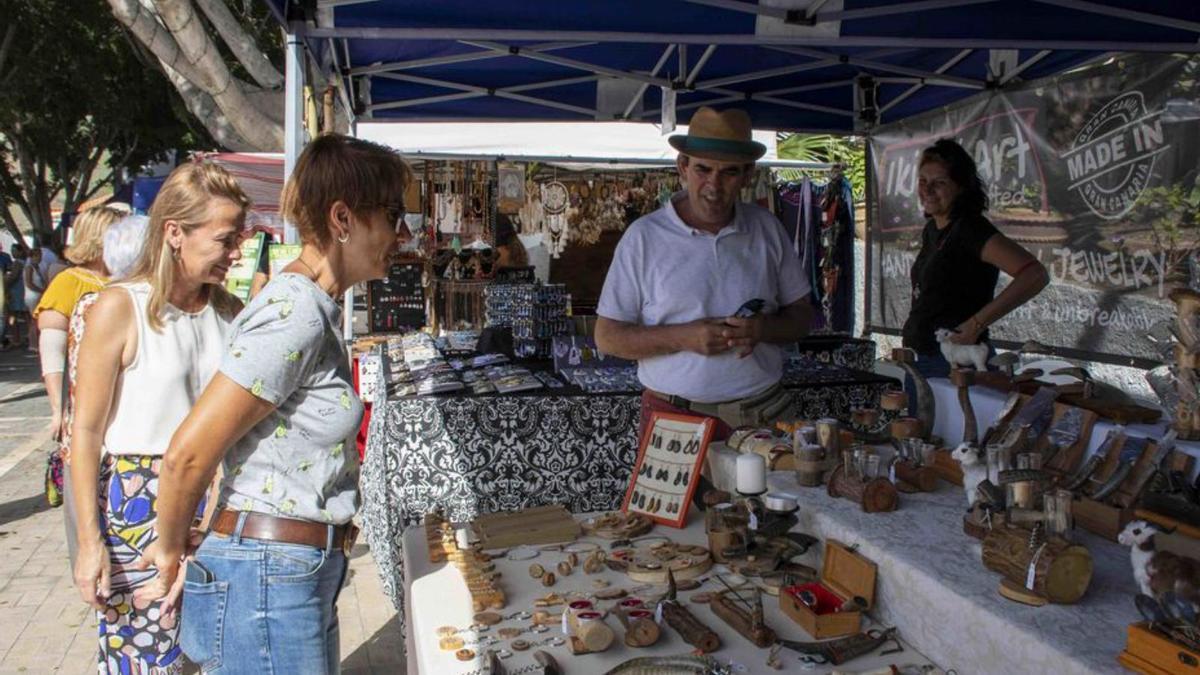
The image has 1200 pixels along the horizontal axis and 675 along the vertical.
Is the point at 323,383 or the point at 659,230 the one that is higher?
the point at 659,230

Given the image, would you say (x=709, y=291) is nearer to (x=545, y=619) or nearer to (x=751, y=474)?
(x=751, y=474)

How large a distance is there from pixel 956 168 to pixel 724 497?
6.32ft

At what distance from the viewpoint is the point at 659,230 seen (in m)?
2.85

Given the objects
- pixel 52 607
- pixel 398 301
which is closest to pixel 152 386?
pixel 52 607

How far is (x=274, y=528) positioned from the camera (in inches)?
65.6

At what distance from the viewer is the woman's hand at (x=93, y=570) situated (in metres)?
2.22

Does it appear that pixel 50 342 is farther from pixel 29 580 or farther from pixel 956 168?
pixel 956 168

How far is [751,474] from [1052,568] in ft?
2.40

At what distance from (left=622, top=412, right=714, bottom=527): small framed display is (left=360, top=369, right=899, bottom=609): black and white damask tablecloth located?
1403 millimetres

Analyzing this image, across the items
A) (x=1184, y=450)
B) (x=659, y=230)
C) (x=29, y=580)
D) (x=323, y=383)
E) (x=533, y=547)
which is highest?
(x=659, y=230)

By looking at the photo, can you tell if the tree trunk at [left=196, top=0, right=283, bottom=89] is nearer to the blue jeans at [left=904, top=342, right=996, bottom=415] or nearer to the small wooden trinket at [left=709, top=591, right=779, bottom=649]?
the blue jeans at [left=904, top=342, right=996, bottom=415]

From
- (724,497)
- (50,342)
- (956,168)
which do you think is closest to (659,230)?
(724,497)

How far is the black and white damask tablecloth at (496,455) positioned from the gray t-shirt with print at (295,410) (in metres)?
2.03

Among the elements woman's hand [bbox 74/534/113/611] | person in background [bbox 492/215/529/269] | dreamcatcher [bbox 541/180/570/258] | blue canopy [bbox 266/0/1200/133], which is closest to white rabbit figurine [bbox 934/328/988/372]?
blue canopy [bbox 266/0/1200/133]
